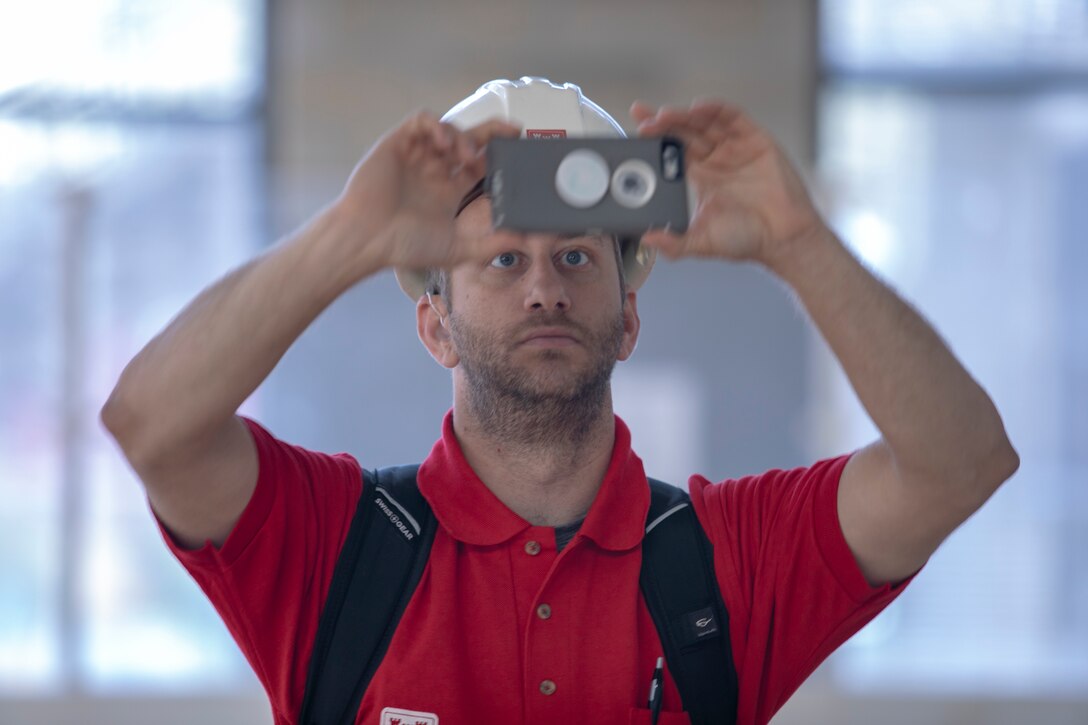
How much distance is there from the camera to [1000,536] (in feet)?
15.9

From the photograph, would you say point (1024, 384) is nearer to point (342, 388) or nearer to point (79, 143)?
point (342, 388)

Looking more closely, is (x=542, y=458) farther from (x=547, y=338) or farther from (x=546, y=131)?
(x=546, y=131)

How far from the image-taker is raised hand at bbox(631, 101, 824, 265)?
63.8 inches

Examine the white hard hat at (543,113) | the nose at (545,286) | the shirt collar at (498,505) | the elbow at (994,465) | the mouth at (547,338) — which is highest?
the white hard hat at (543,113)

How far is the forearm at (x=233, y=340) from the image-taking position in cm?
157

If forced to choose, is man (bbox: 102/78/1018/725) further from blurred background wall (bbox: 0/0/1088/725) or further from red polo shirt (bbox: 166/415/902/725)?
blurred background wall (bbox: 0/0/1088/725)

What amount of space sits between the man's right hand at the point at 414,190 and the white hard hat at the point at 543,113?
40 cm

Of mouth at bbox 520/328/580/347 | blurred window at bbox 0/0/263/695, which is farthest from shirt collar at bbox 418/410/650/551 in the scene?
blurred window at bbox 0/0/263/695

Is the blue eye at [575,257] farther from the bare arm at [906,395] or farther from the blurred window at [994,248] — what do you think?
the blurred window at [994,248]

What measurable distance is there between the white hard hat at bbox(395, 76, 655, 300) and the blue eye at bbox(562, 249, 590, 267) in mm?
162

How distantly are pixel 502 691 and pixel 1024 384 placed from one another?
3.62m

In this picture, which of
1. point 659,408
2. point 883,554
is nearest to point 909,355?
point 883,554

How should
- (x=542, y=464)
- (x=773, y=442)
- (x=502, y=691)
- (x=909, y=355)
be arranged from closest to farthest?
(x=909, y=355) → (x=502, y=691) → (x=542, y=464) → (x=773, y=442)

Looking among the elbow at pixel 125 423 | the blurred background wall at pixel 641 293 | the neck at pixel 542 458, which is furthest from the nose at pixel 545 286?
the blurred background wall at pixel 641 293
